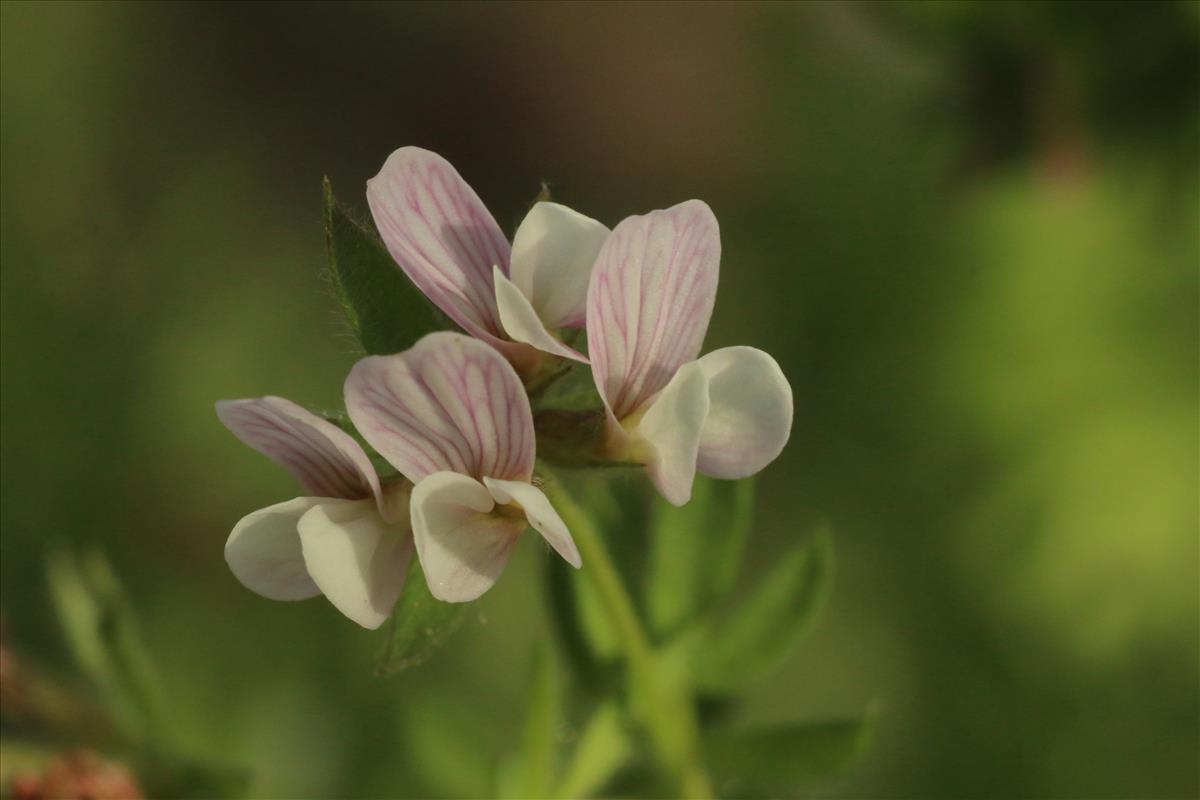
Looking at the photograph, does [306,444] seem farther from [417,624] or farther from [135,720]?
[135,720]

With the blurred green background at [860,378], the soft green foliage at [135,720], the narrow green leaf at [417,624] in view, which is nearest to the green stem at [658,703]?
the narrow green leaf at [417,624]

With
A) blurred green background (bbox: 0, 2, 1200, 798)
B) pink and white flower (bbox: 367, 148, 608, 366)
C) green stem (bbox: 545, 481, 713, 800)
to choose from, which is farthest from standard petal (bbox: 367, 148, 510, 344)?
blurred green background (bbox: 0, 2, 1200, 798)

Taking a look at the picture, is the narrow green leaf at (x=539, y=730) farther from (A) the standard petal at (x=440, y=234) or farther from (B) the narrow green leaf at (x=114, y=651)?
(B) the narrow green leaf at (x=114, y=651)

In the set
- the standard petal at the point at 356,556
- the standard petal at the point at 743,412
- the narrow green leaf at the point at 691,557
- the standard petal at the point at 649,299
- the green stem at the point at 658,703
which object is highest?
the standard petal at the point at 649,299

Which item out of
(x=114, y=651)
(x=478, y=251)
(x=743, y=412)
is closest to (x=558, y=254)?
(x=478, y=251)

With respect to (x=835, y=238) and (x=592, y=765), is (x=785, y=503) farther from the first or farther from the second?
(x=592, y=765)

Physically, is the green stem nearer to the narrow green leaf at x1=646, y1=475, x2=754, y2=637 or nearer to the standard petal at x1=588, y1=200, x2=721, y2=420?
the narrow green leaf at x1=646, y1=475, x2=754, y2=637
